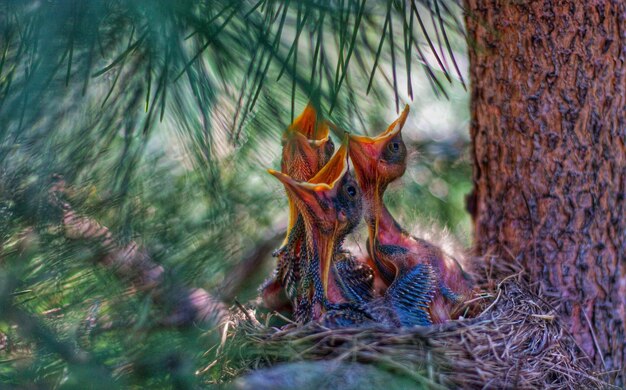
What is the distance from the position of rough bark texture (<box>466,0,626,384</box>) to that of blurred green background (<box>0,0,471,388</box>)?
1.18 feet

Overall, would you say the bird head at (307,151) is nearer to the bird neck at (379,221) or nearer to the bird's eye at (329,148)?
the bird's eye at (329,148)

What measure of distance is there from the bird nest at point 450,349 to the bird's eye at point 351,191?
271 millimetres

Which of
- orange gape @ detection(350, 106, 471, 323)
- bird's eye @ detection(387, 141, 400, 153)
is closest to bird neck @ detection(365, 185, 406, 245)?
orange gape @ detection(350, 106, 471, 323)

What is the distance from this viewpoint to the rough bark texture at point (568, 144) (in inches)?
57.4

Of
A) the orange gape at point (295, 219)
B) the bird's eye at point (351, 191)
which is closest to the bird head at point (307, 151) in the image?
the orange gape at point (295, 219)

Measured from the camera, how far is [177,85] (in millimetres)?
985

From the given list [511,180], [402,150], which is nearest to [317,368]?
[402,150]

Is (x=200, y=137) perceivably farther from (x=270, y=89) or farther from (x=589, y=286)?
(x=589, y=286)

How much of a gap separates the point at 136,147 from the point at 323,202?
40 cm

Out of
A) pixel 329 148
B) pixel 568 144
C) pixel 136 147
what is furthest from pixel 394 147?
pixel 136 147

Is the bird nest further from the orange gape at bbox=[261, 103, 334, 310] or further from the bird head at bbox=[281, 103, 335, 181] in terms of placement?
the bird head at bbox=[281, 103, 335, 181]

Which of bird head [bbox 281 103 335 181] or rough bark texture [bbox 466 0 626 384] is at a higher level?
bird head [bbox 281 103 335 181]

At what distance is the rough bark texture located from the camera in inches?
57.4

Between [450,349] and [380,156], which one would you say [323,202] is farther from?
[450,349]
